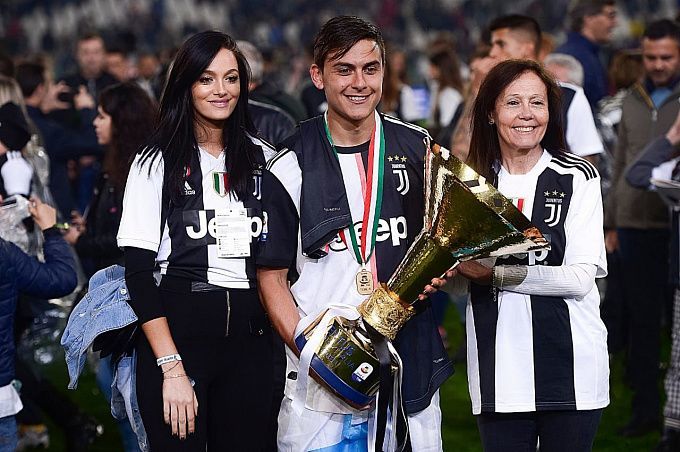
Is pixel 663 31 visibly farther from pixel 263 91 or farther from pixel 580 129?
pixel 263 91

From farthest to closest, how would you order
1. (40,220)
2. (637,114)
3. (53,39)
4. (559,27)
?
1. (53,39)
2. (559,27)
3. (637,114)
4. (40,220)

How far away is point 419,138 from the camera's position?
10.4ft

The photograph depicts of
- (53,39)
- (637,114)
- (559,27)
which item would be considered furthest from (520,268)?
(53,39)

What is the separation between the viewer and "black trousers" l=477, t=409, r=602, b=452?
10.5 ft

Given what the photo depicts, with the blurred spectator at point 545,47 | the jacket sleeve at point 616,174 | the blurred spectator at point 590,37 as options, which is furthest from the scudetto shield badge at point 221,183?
the blurred spectator at point 590,37

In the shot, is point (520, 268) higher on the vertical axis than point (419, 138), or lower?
lower

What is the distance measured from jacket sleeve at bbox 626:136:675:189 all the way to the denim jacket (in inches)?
102

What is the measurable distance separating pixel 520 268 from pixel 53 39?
20720 mm

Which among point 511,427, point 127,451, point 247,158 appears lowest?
point 127,451

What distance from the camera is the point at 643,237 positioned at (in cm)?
566

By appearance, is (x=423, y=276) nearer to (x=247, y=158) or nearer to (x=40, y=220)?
(x=247, y=158)

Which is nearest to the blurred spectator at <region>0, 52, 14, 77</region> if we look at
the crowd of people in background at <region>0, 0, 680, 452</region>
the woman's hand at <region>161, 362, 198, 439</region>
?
the crowd of people in background at <region>0, 0, 680, 452</region>

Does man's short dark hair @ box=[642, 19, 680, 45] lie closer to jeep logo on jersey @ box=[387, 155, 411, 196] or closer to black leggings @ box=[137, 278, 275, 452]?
jeep logo on jersey @ box=[387, 155, 411, 196]

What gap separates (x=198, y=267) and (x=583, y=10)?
4608 mm
